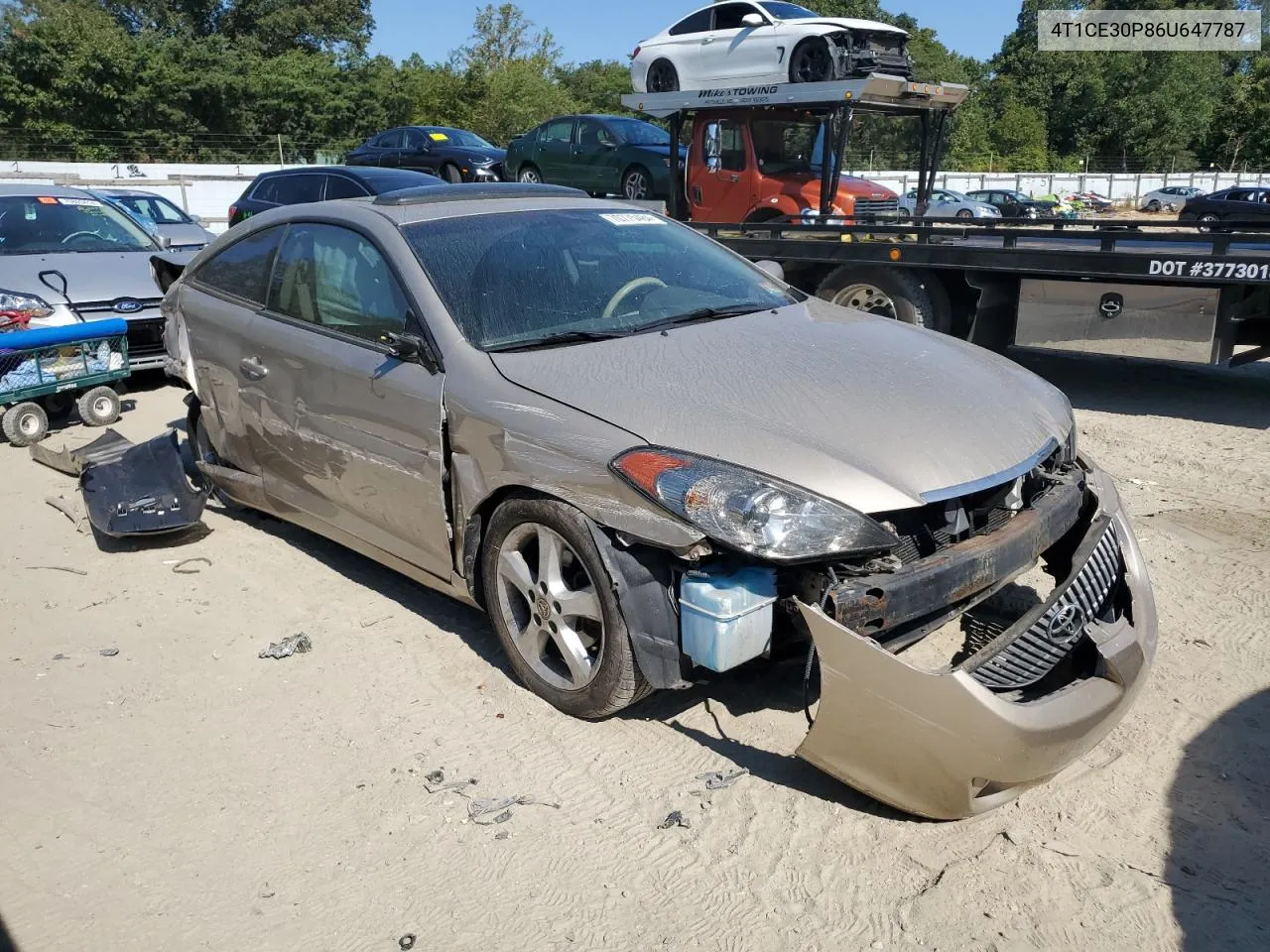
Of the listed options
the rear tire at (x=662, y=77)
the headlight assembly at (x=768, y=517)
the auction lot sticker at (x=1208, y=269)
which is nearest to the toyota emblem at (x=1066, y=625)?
the headlight assembly at (x=768, y=517)

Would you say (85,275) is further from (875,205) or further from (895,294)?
(875,205)

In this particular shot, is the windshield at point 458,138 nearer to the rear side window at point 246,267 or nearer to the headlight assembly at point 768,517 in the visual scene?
the rear side window at point 246,267

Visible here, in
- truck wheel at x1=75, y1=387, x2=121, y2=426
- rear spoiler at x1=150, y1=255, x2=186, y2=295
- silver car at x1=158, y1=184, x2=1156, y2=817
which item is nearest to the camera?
silver car at x1=158, y1=184, x2=1156, y2=817

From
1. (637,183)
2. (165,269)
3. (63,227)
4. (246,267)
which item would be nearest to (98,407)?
(165,269)

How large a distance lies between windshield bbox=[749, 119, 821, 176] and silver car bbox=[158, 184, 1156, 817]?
744 centimetres

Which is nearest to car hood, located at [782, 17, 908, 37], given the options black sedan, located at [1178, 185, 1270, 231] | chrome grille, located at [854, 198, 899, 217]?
chrome grille, located at [854, 198, 899, 217]

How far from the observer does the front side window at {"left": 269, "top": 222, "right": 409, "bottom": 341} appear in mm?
3965

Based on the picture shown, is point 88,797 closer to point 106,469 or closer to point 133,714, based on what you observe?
point 133,714

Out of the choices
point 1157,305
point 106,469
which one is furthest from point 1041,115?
point 106,469

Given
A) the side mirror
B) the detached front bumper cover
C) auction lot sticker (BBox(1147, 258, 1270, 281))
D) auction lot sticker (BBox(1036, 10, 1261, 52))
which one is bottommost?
the detached front bumper cover

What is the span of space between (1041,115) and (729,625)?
239ft

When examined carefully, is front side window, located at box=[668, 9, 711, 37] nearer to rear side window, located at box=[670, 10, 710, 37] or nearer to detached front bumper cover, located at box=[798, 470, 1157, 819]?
rear side window, located at box=[670, 10, 710, 37]

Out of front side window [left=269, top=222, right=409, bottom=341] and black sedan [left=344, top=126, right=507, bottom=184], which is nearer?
front side window [left=269, top=222, right=409, bottom=341]

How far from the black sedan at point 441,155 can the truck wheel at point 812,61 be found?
779 cm
